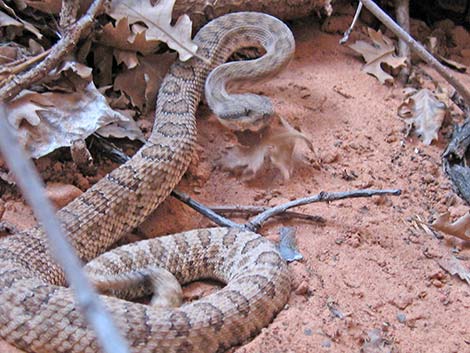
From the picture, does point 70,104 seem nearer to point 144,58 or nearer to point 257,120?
point 144,58

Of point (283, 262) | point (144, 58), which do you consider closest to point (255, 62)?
point (144, 58)

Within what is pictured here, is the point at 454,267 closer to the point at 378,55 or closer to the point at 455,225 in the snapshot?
the point at 455,225

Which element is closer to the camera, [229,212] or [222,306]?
[222,306]

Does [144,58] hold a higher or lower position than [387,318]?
higher

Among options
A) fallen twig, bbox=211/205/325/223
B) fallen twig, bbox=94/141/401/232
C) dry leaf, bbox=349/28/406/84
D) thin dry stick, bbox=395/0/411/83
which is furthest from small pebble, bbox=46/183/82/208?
thin dry stick, bbox=395/0/411/83

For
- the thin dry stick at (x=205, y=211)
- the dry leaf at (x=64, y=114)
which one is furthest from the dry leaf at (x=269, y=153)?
the dry leaf at (x=64, y=114)

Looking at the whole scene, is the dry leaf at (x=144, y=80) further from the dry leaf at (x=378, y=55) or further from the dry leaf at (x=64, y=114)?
the dry leaf at (x=378, y=55)

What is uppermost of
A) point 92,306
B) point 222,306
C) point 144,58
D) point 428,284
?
point 92,306

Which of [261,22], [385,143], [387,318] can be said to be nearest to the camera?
[387,318]
